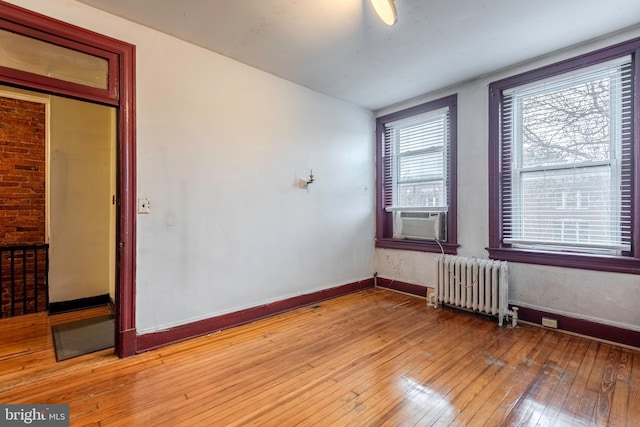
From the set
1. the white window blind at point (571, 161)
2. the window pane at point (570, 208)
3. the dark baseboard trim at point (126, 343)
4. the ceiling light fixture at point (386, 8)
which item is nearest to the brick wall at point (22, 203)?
the dark baseboard trim at point (126, 343)

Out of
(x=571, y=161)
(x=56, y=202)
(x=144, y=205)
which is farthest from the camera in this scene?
(x=56, y=202)

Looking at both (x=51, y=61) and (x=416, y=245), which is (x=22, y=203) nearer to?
(x=51, y=61)

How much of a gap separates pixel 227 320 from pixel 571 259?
11.0ft

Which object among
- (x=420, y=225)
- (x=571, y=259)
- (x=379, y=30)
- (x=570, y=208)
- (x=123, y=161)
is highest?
(x=379, y=30)

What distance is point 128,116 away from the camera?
2.38 m

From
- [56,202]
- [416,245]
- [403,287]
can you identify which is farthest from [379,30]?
[56,202]

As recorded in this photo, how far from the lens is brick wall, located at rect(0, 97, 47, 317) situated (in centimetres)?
354

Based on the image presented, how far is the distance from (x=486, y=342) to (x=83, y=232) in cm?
463

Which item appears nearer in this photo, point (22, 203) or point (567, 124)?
point (567, 124)

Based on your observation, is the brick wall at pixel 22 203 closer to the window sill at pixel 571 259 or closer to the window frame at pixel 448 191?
the window frame at pixel 448 191

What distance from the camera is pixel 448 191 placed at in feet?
12.4

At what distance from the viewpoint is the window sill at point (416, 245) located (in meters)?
3.72

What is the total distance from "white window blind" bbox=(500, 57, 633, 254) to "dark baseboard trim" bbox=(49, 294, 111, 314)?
492 centimetres

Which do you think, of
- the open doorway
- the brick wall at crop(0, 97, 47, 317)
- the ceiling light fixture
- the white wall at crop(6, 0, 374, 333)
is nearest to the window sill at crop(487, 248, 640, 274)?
the white wall at crop(6, 0, 374, 333)
